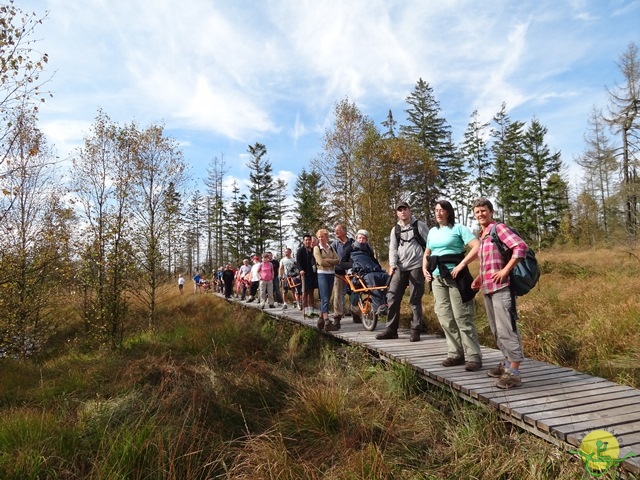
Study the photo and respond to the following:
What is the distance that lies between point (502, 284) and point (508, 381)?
917 mm

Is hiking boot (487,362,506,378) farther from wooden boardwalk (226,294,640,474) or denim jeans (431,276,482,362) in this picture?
denim jeans (431,276,482,362)

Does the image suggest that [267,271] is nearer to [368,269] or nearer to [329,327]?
[329,327]

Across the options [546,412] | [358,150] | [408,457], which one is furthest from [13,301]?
[358,150]

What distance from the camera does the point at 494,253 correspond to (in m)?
3.59

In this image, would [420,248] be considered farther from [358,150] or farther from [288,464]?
[358,150]

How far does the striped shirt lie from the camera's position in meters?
3.34

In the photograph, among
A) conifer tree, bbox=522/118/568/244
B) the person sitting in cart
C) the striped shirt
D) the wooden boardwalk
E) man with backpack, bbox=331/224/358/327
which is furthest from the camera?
conifer tree, bbox=522/118/568/244

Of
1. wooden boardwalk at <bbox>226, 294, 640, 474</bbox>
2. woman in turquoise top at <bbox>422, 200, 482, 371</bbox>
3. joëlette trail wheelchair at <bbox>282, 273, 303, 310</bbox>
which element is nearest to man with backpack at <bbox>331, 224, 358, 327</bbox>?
wooden boardwalk at <bbox>226, 294, 640, 474</bbox>

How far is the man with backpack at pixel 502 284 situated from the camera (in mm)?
3412

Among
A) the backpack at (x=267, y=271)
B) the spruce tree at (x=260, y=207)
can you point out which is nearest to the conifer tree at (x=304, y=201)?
the spruce tree at (x=260, y=207)

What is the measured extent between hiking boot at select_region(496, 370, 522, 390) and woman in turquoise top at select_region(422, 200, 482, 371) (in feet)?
1.75

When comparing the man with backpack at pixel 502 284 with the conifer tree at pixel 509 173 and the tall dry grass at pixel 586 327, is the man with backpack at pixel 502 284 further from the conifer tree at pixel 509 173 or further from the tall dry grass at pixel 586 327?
the conifer tree at pixel 509 173

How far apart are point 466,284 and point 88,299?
33.3 ft

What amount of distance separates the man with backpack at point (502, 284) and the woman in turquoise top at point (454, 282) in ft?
0.88
